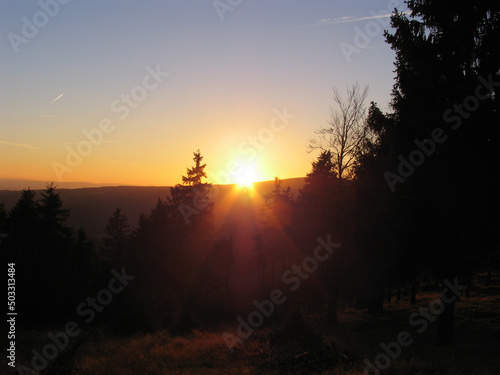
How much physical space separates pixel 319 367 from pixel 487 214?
7.38 m

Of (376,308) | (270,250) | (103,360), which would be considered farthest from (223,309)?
(103,360)

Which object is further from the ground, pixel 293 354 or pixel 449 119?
pixel 449 119

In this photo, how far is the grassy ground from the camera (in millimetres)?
9875

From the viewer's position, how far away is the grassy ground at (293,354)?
9.88m

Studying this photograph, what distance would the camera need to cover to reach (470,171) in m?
11.5

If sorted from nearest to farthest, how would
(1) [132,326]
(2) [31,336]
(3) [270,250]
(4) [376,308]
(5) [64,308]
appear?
(2) [31,336]
(1) [132,326]
(4) [376,308]
(5) [64,308]
(3) [270,250]

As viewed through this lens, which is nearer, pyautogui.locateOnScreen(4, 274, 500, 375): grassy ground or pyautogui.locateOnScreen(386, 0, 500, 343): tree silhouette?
pyautogui.locateOnScreen(4, 274, 500, 375): grassy ground

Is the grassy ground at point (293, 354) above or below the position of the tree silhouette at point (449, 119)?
below

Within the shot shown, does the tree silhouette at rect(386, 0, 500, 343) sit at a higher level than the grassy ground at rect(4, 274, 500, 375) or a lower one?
higher

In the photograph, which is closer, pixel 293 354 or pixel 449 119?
pixel 449 119

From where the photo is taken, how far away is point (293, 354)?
490 inches

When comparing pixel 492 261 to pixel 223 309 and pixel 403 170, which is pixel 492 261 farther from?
pixel 223 309

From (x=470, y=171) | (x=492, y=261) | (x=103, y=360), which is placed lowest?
(x=103, y=360)

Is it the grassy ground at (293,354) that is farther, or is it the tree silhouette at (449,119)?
the tree silhouette at (449,119)
